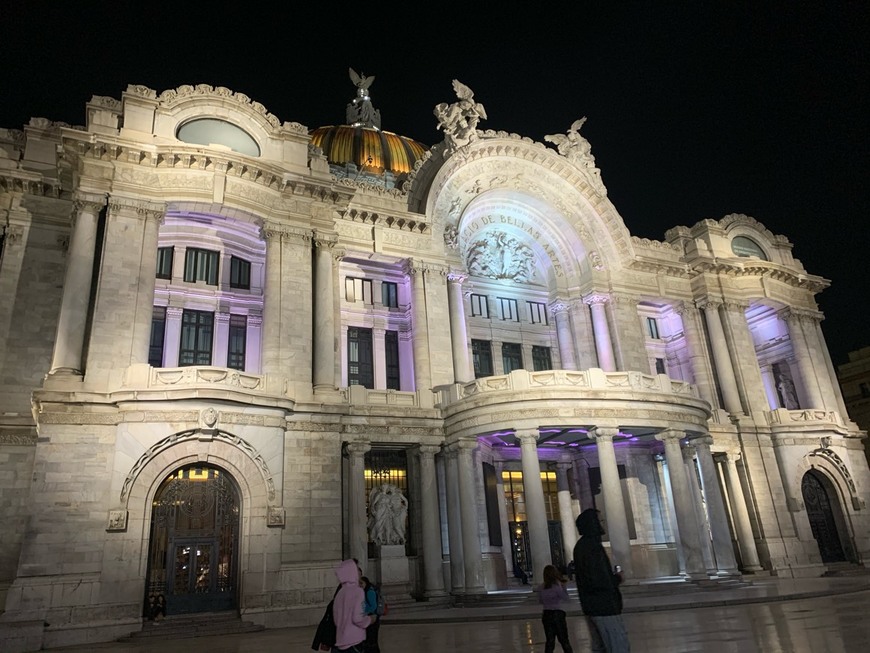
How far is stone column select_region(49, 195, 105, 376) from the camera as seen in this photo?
72.2ft

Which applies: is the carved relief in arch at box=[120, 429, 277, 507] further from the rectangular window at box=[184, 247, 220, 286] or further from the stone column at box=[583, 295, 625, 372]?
the stone column at box=[583, 295, 625, 372]

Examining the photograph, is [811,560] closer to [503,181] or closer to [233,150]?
[503,181]

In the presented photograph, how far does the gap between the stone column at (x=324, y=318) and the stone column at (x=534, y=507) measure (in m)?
7.89

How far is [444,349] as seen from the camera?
28.8m

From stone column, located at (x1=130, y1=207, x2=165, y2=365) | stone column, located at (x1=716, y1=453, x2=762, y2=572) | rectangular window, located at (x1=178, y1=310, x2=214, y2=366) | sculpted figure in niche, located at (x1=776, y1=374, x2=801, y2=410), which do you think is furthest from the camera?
sculpted figure in niche, located at (x1=776, y1=374, x2=801, y2=410)

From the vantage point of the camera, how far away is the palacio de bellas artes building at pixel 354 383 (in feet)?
70.3

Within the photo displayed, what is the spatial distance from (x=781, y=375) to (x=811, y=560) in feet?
38.1

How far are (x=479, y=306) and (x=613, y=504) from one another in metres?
13.2

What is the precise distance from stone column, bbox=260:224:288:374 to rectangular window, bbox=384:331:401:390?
6.63 meters

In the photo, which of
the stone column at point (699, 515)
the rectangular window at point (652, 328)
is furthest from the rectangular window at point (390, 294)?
the rectangular window at point (652, 328)

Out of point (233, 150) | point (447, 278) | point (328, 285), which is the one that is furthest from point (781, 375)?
point (233, 150)

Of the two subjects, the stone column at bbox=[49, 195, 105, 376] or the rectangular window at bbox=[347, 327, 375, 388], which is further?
the rectangular window at bbox=[347, 327, 375, 388]

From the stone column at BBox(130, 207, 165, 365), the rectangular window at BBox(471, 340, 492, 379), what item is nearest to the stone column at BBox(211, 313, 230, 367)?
the stone column at BBox(130, 207, 165, 365)

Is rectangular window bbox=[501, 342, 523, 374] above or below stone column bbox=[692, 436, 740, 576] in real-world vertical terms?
above
